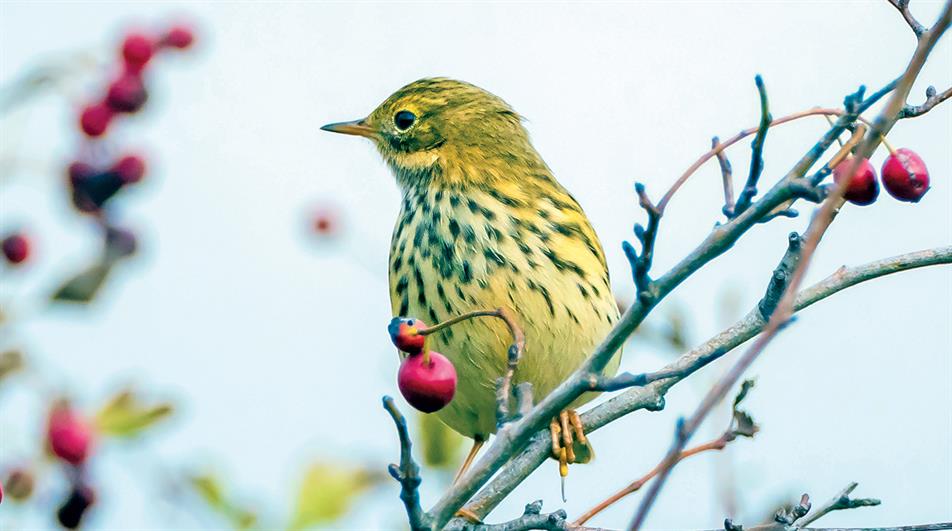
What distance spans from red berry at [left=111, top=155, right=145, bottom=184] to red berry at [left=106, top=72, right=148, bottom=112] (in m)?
0.21

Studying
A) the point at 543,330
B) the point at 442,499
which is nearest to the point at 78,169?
the point at 442,499

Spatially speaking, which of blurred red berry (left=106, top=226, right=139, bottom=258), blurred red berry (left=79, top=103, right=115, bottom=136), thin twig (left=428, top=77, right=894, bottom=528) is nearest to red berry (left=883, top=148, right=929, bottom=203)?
thin twig (left=428, top=77, right=894, bottom=528)

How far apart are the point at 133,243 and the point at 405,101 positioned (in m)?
3.33

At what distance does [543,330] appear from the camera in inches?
203

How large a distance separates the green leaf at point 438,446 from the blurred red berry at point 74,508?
198 centimetres

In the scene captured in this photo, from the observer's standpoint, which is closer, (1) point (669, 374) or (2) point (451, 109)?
(1) point (669, 374)

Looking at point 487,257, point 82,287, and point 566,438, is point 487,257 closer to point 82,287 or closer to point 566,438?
point 566,438

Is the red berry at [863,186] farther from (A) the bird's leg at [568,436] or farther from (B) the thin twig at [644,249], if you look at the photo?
(A) the bird's leg at [568,436]

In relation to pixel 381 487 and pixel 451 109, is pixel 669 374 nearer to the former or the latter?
pixel 381 487

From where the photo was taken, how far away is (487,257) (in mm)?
5258

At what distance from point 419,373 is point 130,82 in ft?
5.43

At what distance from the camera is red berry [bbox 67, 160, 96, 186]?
3439mm

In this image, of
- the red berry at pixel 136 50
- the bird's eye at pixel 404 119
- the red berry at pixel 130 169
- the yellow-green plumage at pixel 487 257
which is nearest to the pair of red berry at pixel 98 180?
the red berry at pixel 130 169

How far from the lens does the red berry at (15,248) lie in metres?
3.14
